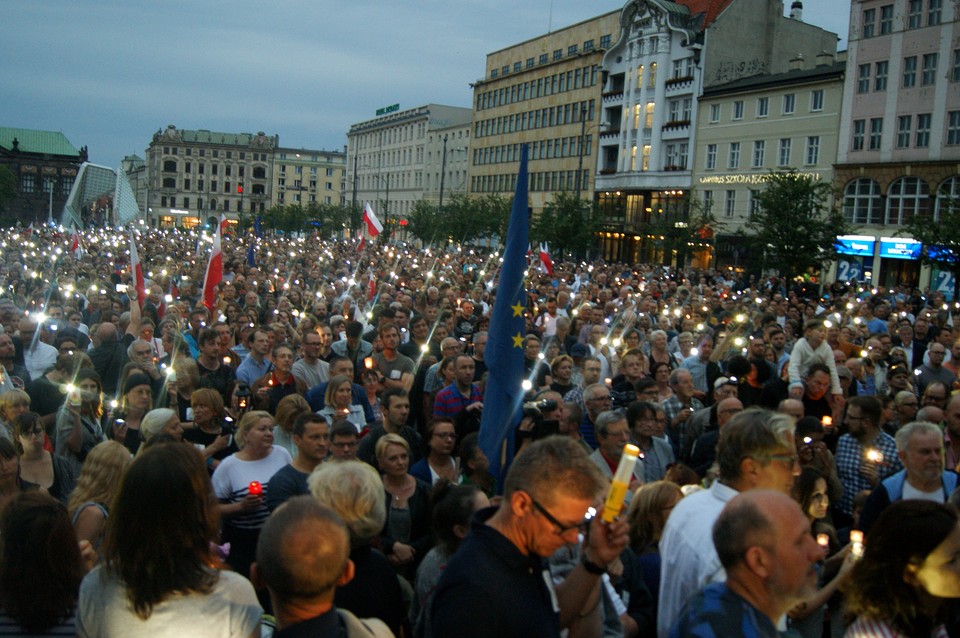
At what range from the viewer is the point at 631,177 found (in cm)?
5644

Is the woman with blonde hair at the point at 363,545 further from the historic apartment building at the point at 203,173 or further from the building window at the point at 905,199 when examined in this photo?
the historic apartment building at the point at 203,173

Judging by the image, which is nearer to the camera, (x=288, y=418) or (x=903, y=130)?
(x=288, y=418)

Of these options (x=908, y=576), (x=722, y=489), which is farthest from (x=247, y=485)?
(x=908, y=576)

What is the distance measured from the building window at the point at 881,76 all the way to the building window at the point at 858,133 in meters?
1.64

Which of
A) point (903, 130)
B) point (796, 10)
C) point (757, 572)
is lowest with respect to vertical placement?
point (757, 572)

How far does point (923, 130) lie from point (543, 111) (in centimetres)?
3770

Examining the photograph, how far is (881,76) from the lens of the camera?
40.0 meters

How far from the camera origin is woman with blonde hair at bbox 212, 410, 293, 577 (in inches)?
203

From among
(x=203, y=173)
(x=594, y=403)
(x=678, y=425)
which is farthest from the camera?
(x=203, y=173)

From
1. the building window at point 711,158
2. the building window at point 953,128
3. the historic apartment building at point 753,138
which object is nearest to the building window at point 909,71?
the building window at point 953,128

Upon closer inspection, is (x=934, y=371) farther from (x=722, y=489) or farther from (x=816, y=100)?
(x=816, y=100)

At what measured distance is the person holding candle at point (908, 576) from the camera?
10.5 feet

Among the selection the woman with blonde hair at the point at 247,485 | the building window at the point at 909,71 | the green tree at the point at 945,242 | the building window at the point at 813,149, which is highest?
the building window at the point at 909,71

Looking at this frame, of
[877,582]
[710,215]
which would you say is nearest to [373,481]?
[877,582]
